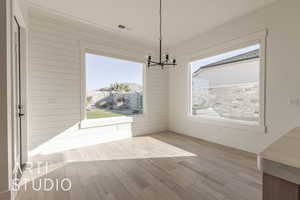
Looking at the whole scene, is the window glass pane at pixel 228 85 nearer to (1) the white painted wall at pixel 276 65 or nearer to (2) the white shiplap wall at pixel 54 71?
(1) the white painted wall at pixel 276 65

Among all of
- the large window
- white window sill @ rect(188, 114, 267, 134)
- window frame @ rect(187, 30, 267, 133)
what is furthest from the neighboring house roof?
the large window

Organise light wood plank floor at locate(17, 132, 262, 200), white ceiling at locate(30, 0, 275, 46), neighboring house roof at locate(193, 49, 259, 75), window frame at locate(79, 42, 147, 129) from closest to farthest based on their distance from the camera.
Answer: light wood plank floor at locate(17, 132, 262, 200), white ceiling at locate(30, 0, 275, 46), neighboring house roof at locate(193, 49, 259, 75), window frame at locate(79, 42, 147, 129)

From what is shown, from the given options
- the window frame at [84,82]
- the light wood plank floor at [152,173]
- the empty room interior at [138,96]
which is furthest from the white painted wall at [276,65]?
the window frame at [84,82]

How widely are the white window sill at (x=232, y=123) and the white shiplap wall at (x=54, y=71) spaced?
3.45 meters

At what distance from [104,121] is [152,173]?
2.25 m

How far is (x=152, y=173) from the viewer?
8.33 feet

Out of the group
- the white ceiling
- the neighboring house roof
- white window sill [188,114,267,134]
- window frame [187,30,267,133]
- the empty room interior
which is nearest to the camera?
the empty room interior

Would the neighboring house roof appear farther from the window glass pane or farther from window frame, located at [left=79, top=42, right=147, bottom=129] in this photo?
window frame, located at [left=79, top=42, right=147, bottom=129]

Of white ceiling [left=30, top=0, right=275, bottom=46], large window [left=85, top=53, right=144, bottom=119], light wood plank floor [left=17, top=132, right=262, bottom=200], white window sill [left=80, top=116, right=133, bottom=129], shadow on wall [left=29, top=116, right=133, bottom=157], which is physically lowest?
light wood plank floor [left=17, top=132, right=262, bottom=200]

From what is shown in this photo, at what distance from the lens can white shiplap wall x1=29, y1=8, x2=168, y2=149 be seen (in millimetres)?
3229

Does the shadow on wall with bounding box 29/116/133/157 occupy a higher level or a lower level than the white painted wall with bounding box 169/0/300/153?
lower

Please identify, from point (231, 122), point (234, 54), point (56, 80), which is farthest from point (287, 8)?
point (56, 80)

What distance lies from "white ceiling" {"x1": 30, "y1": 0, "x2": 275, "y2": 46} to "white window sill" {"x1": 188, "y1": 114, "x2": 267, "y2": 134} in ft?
8.17

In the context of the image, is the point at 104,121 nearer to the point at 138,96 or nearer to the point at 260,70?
Answer: the point at 138,96
